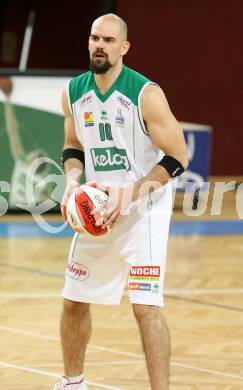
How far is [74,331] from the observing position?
6578 mm

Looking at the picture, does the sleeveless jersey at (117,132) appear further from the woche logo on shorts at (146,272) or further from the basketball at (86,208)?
the woche logo on shorts at (146,272)

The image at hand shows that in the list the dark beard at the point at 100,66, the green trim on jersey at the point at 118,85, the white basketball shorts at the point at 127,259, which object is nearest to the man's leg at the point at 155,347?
the white basketball shorts at the point at 127,259

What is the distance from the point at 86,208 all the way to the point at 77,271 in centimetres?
51

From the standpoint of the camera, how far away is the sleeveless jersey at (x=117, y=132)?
20.7 feet

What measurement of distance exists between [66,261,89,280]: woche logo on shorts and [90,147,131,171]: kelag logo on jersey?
1.98 feet

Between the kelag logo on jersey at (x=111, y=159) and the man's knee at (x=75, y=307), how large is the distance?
2.75 feet

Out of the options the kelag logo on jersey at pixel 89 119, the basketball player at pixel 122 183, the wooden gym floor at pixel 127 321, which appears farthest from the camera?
the wooden gym floor at pixel 127 321

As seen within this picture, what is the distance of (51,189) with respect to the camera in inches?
531

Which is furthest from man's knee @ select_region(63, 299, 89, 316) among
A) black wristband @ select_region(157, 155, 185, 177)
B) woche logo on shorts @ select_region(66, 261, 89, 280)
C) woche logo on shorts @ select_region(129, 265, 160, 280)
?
black wristband @ select_region(157, 155, 185, 177)

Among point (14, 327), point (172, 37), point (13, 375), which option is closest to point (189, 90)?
point (172, 37)

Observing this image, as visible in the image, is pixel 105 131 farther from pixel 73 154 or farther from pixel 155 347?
pixel 155 347

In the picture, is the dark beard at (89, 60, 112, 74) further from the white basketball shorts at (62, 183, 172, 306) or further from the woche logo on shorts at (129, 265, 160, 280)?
the woche logo on shorts at (129, 265, 160, 280)

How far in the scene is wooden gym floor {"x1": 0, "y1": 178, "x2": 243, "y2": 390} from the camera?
7227 mm

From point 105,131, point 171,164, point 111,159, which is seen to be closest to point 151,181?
point 171,164
